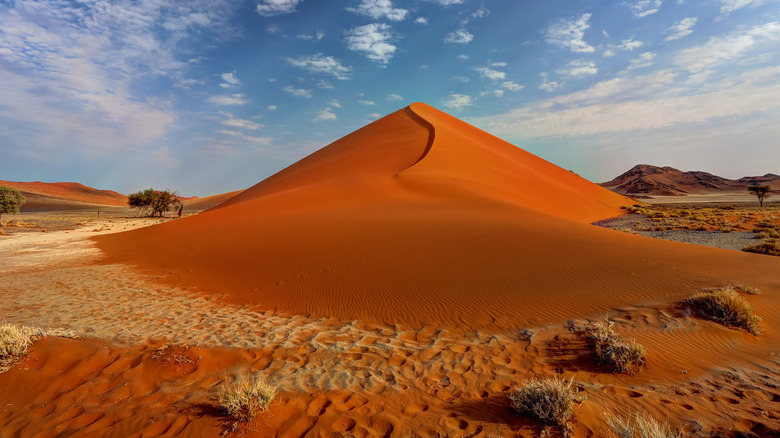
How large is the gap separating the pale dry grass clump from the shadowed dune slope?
324 centimetres

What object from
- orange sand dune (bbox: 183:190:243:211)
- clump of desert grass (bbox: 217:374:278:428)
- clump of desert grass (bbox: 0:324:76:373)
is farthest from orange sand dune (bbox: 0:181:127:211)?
clump of desert grass (bbox: 217:374:278:428)

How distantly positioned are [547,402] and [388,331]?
321cm

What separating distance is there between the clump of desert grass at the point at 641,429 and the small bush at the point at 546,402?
371 mm

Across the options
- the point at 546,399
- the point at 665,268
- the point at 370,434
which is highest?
the point at 665,268

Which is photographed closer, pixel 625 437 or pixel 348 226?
pixel 625 437

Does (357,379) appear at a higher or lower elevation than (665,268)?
lower

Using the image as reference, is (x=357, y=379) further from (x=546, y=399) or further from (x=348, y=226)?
(x=348, y=226)

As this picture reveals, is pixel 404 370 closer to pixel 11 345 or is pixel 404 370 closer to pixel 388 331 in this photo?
pixel 388 331

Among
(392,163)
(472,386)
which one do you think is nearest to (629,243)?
(472,386)

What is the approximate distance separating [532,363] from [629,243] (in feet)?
25.1

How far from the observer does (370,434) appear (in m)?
3.52

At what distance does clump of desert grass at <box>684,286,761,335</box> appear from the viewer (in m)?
5.44

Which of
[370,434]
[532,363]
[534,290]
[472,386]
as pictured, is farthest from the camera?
[534,290]

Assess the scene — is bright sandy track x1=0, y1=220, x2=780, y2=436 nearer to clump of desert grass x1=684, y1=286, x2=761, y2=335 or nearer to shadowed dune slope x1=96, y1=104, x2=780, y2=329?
Result: clump of desert grass x1=684, y1=286, x2=761, y2=335
